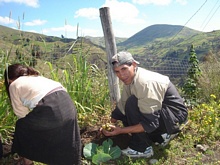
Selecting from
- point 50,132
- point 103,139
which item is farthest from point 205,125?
point 50,132

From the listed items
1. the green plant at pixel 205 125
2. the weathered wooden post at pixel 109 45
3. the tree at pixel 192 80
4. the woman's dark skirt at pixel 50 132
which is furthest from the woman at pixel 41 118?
the tree at pixel 192 80

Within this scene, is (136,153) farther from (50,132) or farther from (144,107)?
(50,132)

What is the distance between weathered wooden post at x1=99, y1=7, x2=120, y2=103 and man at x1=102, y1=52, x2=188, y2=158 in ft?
1.89

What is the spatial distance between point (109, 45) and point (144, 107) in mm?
Result: 1319

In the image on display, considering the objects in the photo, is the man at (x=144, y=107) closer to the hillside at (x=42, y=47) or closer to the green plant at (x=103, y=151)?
the green plant at (x=103, y=151)

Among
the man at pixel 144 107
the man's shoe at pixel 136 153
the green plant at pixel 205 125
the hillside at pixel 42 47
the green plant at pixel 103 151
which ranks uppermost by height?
the hillside at pixel 42 47

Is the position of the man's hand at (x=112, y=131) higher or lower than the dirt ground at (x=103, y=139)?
higher

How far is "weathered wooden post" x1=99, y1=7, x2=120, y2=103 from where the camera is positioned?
3797 mm

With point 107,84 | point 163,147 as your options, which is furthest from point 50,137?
point 107,84

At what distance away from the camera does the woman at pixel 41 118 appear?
2.53m

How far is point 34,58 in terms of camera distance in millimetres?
3389

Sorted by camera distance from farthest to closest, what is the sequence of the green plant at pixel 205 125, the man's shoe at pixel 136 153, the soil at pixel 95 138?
the green plant at pixel 205 125, the soil at pixel 95 138, the man's shoe at pixel 136 153

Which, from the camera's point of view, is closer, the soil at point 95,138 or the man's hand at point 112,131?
the man's hand at point 112,131

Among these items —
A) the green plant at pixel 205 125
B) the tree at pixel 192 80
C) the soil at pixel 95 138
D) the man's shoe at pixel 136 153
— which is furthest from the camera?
the tree at pixel 192 80
